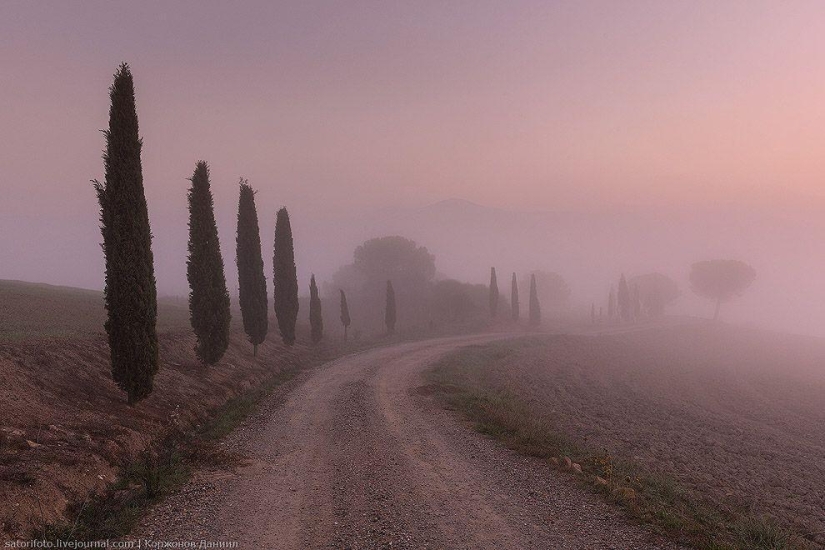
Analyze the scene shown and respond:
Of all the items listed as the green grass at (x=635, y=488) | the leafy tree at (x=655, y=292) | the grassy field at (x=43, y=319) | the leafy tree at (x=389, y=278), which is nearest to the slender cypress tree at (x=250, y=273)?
the grassy field at (x=43, y=319)

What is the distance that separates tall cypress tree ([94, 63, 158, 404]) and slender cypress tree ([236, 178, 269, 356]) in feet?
47.5

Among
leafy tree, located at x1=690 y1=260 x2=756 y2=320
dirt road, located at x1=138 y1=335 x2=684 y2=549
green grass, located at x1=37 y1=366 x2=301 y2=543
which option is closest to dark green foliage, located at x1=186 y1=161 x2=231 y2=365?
green grass, located at x1=37 y1=366 x2=301 y2=543

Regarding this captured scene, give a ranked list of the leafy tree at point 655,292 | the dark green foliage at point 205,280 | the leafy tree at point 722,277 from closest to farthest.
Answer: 1. the dark green foliage at point 205,280
2. the leafy tree at point 722,277
3. the leafy tree at point 655,292

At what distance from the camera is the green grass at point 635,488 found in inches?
325

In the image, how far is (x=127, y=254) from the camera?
49.5 ft

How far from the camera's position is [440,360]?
104ft

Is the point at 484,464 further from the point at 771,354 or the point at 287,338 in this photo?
the point at 771,354

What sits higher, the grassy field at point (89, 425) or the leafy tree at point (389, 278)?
the leafy tree at point (389, 278)

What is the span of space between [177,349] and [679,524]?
80.0ft

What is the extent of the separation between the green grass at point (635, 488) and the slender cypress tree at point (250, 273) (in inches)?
656

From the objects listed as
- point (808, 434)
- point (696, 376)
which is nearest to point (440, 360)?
point (808, 434)

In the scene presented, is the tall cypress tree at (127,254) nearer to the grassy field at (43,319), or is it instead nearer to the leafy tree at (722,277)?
the grassy field at (43,319)

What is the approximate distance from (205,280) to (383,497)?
62.1 ft

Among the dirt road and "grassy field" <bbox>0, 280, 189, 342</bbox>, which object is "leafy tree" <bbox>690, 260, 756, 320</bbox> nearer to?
the dirt road
